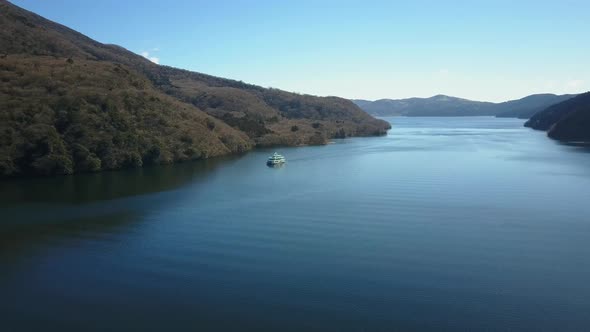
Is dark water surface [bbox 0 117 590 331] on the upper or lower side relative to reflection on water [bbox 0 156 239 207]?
lower

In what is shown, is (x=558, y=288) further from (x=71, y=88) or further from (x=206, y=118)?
(x=206, y=118)

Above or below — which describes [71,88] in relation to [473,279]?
above

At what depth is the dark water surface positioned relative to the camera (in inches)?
556

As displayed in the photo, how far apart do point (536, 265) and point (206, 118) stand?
5311cm

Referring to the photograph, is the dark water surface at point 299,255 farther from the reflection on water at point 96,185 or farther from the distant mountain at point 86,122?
the distant mountain at point 86,122

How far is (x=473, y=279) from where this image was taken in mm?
16500

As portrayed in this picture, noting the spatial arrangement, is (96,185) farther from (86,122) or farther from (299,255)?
(299,255)

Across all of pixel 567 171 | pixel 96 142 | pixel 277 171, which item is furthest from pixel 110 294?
pixel 567 171

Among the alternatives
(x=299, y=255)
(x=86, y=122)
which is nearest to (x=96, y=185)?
(x=86, y=122)

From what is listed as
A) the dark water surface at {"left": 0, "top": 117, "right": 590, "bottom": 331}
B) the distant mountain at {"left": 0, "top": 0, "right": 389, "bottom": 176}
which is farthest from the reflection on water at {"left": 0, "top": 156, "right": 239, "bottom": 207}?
the distant mountain at {"left": 0, "top": 0, "right": 389, "bottom": 176}

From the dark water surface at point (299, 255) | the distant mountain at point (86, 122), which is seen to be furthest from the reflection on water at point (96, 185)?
the distant mountain at point (86, 122)

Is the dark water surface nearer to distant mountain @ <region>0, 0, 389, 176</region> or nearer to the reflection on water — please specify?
the reflection on water

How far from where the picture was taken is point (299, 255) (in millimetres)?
18969

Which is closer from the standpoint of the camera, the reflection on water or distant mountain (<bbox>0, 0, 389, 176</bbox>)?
the reflection on water
